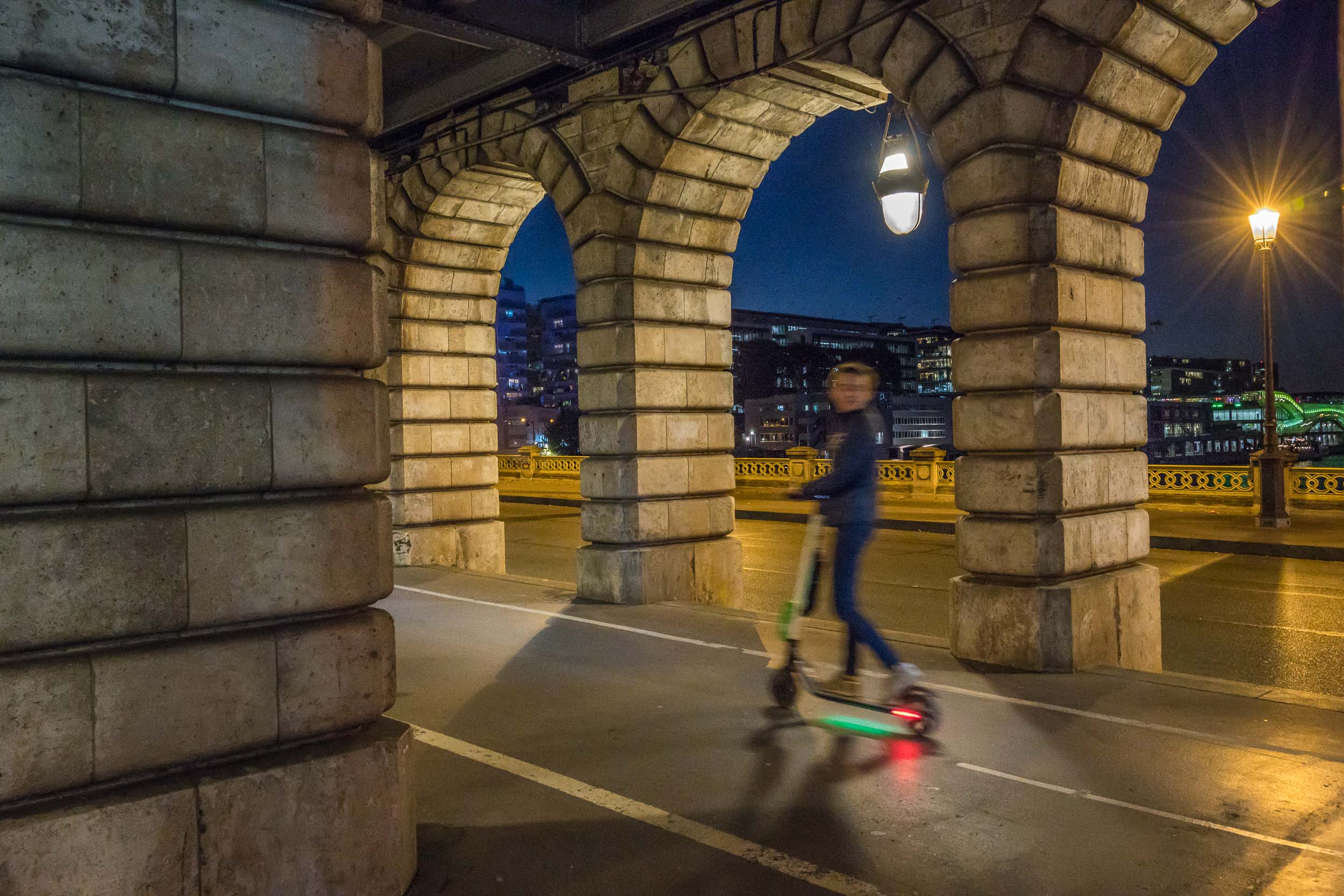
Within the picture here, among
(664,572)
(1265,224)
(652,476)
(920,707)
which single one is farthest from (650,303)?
(1265,224)

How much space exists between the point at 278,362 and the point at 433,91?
10.4 meters

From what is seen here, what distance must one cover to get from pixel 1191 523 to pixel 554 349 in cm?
16549

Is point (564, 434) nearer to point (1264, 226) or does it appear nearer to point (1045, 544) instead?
point (1264, 226)

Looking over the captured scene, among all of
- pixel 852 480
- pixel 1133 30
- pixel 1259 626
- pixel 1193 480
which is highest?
pixel 1133 30

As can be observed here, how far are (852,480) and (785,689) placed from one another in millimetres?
1338

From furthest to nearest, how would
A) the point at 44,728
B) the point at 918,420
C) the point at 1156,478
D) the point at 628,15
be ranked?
the point at 918,420 → the point at 1156,478 → the point at 628,15 → the point at 44,728

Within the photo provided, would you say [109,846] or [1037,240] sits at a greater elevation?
[1037,240]

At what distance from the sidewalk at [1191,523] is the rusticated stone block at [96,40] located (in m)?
7.97

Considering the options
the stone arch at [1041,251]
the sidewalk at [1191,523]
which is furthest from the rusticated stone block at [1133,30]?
the sidewalk at [1191,523]

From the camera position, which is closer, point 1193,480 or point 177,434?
point 177,434

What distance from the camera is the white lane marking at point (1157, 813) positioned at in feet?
13.6

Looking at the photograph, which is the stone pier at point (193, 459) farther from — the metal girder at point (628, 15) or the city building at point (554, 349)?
the city building at point (554, 349)

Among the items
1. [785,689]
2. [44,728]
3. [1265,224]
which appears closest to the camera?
[44,728]

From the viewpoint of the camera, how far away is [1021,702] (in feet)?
21.1
